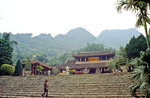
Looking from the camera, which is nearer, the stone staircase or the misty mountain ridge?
the stone staircase

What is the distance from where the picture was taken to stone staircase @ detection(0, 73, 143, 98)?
9.28 meters

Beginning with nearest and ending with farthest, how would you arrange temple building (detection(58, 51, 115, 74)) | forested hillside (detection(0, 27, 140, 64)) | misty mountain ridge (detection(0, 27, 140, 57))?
temple building (detection(58, 51, 115, 74)) < forested hillside (detection(0, 27, 140, 64)) < misty mountain ridge (detection(0, 27, 140, 57))

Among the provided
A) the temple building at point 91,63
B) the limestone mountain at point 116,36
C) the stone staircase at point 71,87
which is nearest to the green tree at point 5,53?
the stone staircase at point 71,87

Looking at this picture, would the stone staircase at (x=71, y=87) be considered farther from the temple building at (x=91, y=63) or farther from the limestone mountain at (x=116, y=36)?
the limestone mountain at (x=116, y=36)

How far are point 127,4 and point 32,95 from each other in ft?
25.8

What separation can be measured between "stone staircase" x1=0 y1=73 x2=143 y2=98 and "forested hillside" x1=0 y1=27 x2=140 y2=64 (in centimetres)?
5797

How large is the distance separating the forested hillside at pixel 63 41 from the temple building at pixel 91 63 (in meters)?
42.2

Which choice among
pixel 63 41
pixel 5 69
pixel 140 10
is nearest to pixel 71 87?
pixel 140 10

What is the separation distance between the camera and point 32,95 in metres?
10.1

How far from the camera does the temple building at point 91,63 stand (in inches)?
1034

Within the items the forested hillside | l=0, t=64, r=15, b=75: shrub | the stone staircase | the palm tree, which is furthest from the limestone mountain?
the palm tree

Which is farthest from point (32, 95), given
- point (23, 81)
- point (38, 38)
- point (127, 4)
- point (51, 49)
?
point (38, 38)

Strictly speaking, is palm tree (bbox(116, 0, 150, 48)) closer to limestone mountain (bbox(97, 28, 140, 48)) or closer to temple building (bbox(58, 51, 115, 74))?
temple building (bbox(58, 51, 115, 74))

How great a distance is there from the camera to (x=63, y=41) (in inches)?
4163
